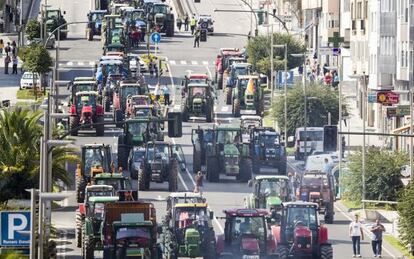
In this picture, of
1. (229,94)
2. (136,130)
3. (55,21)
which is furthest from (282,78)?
(55,21)

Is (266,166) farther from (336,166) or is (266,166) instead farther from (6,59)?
(6,59)

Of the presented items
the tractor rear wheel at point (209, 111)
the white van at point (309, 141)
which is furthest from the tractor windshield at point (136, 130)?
the tractor rear wheel at point (209, 111)

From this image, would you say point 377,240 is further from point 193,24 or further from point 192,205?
point 193,24

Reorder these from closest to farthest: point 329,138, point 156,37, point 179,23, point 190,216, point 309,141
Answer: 1. point 190,216
2. point 329,138
3. point 309,141
4. point 156,37
5. point 179,23

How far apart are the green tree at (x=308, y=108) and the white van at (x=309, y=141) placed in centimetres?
605

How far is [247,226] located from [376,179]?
2516 cm

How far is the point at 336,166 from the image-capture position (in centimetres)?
11038

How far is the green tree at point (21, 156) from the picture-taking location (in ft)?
294

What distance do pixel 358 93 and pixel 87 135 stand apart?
2505 cm

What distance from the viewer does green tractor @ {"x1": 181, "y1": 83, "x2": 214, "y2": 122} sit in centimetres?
12794

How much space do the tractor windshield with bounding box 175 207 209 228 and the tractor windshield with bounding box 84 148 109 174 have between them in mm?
22576

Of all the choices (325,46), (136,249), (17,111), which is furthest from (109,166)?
(325,46)

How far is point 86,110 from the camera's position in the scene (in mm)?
125000

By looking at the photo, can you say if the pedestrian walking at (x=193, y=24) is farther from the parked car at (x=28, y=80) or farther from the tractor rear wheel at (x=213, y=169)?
the tractor rear wheel at (x=213, y=169)
